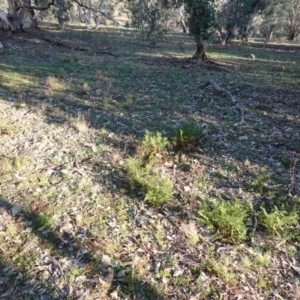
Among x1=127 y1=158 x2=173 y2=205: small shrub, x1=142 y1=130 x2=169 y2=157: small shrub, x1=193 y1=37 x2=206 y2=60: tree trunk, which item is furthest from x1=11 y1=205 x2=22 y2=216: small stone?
x1=193 y1=37 x2=206 y2=60: tree trunk

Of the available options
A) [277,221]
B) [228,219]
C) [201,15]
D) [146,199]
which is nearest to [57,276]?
[146,199]

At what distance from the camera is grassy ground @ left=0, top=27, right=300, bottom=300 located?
347 centimetres

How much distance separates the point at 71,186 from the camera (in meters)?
4.94

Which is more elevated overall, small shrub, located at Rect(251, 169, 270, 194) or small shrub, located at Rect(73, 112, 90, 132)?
small shrub, located at Rect(251, 169, 270, 194)

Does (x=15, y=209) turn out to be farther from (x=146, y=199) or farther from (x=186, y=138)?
(x=186, y=138)

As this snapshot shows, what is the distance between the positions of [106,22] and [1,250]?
167 ft

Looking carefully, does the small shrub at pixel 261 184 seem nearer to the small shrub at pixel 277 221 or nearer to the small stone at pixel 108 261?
the small shrub at pixel 277 221

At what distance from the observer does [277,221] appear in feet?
13.0

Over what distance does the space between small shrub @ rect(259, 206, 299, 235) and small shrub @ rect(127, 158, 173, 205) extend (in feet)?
4.60

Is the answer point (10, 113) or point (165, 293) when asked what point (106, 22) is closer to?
point (10, 113)

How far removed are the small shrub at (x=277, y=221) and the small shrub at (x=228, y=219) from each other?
0.84 feet

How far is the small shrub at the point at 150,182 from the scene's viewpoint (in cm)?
452

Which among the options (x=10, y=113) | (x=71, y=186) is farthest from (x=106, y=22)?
(x=71, y=186)

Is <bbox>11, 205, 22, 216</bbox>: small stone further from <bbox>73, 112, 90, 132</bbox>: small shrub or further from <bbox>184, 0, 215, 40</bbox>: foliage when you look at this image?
<bbox>184, 0, 215, 40</bbox>: foliage
